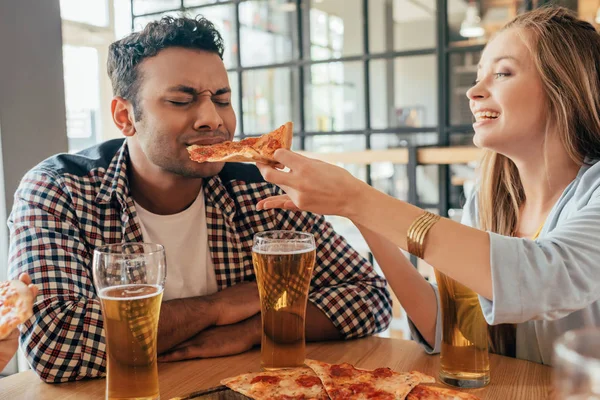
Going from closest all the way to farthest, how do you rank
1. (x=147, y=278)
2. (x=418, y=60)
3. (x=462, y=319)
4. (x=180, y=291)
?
(x=147, y=278) → (x=462, y=319) → (x=180, y=291) → (x=418, y=60)

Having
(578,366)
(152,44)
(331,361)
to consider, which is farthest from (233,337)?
(578,366)

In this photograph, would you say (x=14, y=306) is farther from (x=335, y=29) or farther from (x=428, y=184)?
(x=335, y=29)

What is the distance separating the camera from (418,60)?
13.9 ft

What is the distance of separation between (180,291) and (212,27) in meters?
0.93

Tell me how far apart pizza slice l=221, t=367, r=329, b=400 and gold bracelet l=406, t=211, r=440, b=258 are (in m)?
0.34

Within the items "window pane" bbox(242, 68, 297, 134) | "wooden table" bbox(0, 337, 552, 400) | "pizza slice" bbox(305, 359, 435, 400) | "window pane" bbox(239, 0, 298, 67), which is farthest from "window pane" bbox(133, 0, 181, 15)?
"pizza slice" bbox(305, 359, 435, 400)

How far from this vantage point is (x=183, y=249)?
6.26 ft

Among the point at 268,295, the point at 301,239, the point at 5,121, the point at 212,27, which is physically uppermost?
the point at 212,27

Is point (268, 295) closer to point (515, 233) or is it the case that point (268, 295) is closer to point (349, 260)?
point (349, 260)

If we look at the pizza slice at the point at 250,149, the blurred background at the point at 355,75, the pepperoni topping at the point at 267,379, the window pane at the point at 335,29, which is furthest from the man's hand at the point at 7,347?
the window pane at the point at 335,29

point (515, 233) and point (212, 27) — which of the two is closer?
point (515, 233)

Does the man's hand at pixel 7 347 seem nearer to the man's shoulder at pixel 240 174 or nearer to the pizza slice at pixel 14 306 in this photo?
the pizza slice at pixel 14 306

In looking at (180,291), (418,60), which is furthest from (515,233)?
(418,60)

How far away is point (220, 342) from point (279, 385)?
35 cm
